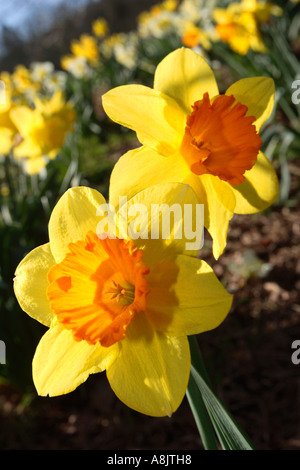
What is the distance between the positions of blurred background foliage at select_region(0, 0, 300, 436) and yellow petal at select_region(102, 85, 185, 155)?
3.33 ft

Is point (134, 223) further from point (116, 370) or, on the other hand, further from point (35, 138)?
point (35, 138)

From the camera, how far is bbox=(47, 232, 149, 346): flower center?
745 millimetres

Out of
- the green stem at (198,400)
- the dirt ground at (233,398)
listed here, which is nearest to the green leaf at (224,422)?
the green stem at (198,400)

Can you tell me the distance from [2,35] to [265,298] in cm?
1997

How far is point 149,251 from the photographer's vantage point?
812mm

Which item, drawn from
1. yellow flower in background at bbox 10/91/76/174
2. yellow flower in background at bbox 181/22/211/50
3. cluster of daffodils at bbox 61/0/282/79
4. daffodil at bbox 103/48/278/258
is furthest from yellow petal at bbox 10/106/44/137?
cluster of daffodils at bbox 61/0/282/79

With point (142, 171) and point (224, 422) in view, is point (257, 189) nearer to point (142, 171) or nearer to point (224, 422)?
point (142, 171)

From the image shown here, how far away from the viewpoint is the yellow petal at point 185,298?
2.43 ft

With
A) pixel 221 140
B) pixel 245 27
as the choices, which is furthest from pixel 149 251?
pixel 245 27

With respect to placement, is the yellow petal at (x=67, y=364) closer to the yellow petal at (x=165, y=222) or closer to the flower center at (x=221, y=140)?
the yellow petal at (x=165, y=222)

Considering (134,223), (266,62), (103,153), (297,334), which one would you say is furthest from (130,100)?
(103,153)

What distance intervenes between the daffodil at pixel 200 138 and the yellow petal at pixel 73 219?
0.05 m

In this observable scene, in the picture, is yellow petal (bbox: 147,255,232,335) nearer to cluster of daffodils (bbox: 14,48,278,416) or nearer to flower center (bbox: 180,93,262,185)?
cluster of daffodils (bbox: 14,48,278,416)

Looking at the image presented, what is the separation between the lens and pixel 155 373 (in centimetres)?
78
